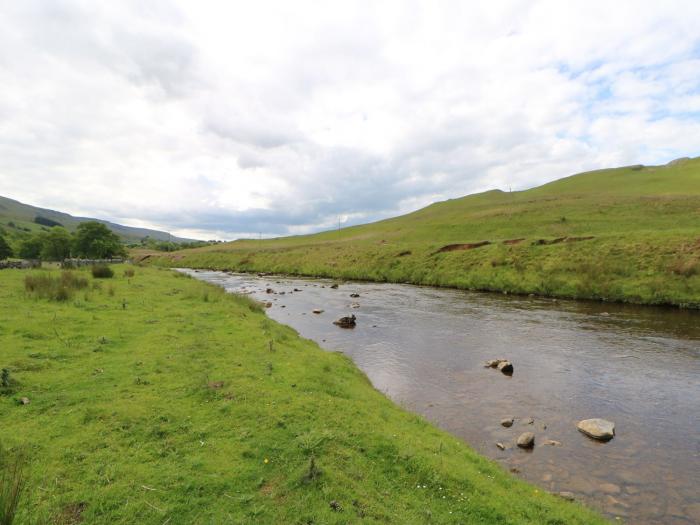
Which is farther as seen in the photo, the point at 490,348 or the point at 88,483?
the point at 490,348

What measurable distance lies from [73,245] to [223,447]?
9950 centimetres

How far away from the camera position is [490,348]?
2131 centimetres

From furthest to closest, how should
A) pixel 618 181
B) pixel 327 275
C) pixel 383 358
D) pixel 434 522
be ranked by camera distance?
pixel 618 181
pixel 327 275
pixel 383 358
pixel 434 522

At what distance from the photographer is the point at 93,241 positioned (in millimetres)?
Result: 81500

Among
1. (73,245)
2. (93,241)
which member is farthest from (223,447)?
(73,245)

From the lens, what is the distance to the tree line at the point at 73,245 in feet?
272

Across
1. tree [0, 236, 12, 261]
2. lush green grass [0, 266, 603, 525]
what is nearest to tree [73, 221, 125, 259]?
tree [0, 236, 12, 261]

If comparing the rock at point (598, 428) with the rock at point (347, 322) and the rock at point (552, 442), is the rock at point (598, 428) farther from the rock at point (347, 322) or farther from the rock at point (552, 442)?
the rock at point (347, 322)

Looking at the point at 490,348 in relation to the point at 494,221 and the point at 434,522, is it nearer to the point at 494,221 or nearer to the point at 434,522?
the point at 434,522

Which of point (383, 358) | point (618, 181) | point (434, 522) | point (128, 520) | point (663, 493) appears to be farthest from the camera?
point (618, 181)

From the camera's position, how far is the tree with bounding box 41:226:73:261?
90.6 m

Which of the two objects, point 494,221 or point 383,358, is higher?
point 494,221

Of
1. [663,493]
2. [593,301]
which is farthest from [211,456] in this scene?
[593,301]

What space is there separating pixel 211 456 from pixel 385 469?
380 cm
